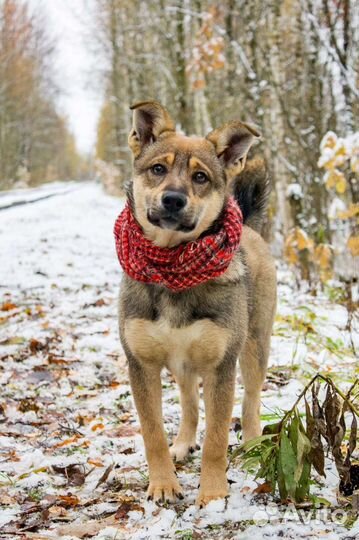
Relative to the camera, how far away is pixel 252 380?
13.8 ft

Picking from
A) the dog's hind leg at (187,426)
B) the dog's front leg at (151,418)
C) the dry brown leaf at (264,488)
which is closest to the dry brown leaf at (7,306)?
the dog's hind leg at (187,426)

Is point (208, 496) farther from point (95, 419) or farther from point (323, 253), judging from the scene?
point (323, 253)

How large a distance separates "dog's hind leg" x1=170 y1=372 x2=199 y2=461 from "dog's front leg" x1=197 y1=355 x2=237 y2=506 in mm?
650

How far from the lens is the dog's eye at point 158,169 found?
11.9ft

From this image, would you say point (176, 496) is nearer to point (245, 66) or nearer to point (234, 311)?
point (234, 311)

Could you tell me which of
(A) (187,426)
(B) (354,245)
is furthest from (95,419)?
(B) (354,245)

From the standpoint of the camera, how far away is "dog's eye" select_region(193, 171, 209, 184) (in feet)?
11.9

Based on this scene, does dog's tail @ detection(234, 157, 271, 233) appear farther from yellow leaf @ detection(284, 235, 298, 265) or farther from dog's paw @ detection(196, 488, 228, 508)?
yellow leaf @ detection(284, 235, 298, 265)

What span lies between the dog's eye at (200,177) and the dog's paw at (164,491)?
5.77 ft

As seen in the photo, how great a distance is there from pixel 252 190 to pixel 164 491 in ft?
8.25

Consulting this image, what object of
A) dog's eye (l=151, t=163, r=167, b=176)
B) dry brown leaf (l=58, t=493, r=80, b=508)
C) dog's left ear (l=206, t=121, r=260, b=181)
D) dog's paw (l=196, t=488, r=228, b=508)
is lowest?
dry brown leaf (l=58, t=493, r=80, b=508)

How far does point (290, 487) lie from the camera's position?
2.81 m

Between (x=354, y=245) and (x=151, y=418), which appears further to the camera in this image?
(x=354, y=245)

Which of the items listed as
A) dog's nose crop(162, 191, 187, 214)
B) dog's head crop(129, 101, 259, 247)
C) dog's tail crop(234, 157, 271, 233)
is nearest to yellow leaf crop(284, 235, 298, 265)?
dog's tail crop(234, 157, 271, 233)
